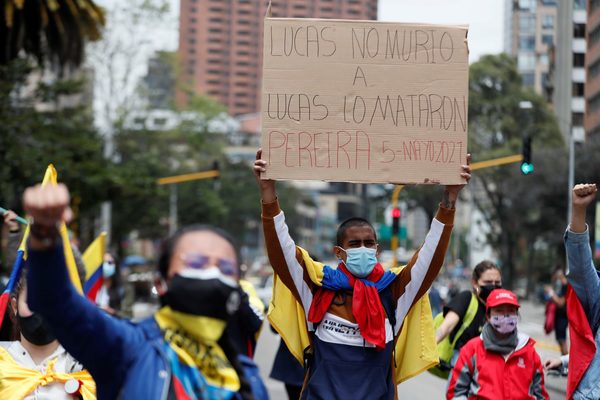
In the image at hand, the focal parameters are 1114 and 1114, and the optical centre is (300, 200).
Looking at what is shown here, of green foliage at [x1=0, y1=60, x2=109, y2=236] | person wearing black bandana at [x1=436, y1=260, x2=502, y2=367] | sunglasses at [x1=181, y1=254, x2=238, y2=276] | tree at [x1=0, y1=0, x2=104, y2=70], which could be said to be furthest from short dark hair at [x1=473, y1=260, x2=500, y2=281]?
tree at [x1=0, y1=0, x2=104, y2=70]

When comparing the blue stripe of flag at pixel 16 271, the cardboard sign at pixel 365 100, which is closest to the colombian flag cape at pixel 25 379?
the blue stripe of flag at pixel 16 271

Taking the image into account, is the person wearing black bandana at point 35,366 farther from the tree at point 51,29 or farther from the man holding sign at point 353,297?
the tree at point 51,29

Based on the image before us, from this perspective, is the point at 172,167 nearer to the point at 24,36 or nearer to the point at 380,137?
the point at 24,36

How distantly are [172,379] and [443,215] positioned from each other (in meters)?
2.54

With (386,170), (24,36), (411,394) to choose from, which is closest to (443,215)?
(386,170)

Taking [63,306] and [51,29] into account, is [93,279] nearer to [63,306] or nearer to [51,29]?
[63,306]

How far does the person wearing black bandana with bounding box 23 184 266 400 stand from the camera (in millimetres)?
3223

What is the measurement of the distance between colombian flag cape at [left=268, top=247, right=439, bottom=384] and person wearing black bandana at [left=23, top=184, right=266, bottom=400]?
7.92 ft

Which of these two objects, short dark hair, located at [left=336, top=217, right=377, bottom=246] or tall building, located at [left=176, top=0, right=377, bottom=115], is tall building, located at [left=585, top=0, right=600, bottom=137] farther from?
tall building, located at [left=176, top=0, right=377, bottom=115]

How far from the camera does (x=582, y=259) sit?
555 centimetres

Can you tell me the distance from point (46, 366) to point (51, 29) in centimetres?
2258

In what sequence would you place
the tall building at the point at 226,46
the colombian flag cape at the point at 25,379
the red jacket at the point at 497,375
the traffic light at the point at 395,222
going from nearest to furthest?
the colombian flag cape at the point at 25,379
the red jacket at the point at 497,375
the traffic light at the point at 395,222
the tall building at the point at 226,46

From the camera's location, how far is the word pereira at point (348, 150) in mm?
5500

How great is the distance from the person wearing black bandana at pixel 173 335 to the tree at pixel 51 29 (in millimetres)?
22027
